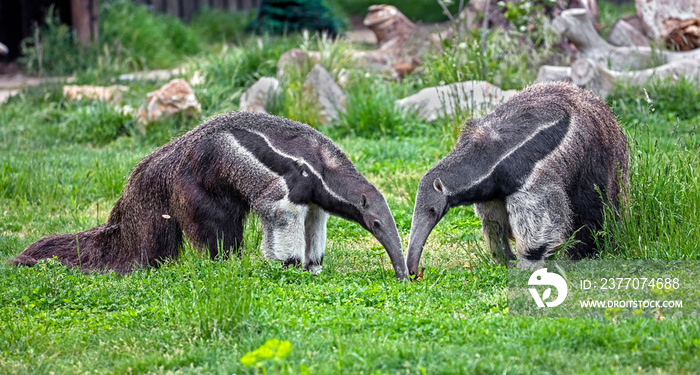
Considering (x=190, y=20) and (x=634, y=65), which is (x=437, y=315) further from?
(x=190, y=20)

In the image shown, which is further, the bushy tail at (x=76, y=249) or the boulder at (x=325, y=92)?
the boulder at (x=325, y=92)

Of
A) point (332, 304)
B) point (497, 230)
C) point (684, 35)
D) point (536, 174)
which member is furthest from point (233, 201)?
point (684, 35)

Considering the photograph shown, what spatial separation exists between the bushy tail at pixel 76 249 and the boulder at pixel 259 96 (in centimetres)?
459

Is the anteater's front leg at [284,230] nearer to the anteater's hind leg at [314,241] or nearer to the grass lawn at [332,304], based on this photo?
the grass lawn at [332,304]

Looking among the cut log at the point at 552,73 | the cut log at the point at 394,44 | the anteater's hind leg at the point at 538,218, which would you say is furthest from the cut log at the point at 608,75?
the anteater's hind leg at the point at 538,218

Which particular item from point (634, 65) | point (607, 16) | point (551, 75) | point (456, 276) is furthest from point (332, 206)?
point (607, 16)

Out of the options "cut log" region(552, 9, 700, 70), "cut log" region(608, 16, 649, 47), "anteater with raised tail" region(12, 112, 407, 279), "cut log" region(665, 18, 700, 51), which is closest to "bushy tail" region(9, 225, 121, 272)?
"anteater with raised tail" region(12, 112, 407, 279)

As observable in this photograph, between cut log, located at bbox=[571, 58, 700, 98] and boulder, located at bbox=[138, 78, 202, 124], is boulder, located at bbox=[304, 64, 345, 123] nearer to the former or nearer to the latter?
boulder, located at bbox=[138, 78, 202, 124]

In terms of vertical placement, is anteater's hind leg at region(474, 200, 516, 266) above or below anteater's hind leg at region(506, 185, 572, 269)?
below

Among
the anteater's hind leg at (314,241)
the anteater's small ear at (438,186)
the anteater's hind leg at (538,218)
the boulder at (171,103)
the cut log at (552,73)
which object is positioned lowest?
the boulder at (171,103)

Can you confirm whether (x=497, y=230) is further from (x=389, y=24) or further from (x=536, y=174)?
(x=389, y=24)

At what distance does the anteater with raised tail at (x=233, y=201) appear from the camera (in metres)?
5.96

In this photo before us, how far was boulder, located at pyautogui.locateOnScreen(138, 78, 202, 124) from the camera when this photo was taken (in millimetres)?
11180

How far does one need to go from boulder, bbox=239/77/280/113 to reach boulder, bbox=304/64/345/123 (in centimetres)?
47
